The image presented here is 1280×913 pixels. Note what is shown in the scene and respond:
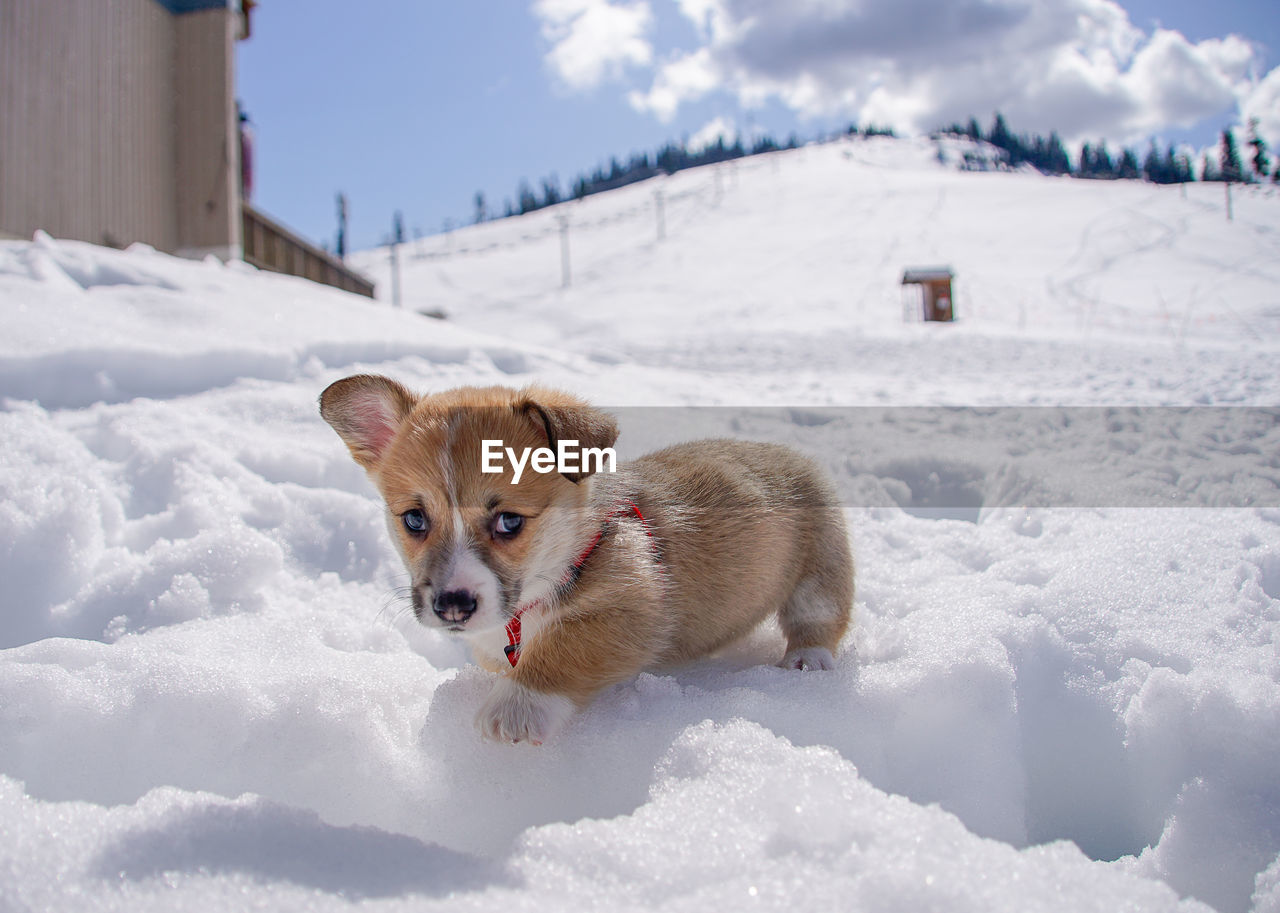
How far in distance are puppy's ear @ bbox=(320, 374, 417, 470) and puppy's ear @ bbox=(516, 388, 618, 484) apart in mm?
390

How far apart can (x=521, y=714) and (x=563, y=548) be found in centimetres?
43

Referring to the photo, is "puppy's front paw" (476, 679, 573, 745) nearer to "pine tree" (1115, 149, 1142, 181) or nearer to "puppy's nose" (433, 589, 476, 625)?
"puppy's nose" (433, 589, 476, 625)

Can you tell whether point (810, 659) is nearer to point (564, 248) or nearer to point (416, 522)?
point (416, 522)

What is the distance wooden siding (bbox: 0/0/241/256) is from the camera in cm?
681

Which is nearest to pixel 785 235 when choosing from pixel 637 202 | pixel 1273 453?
pixel 637 202

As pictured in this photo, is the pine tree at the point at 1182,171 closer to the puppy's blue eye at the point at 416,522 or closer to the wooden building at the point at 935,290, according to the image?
the wooden building at the point at 935,290

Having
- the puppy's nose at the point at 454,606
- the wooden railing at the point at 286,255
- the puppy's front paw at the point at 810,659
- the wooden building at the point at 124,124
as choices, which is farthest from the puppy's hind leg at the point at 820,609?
the wooden railing at the point at 286,255

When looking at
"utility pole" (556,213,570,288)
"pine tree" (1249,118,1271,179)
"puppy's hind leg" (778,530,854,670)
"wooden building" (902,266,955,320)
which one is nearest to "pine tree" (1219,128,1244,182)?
"pine tree" (1249,118,1271,179)

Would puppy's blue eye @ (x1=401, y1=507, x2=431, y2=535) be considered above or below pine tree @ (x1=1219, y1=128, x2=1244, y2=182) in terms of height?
below

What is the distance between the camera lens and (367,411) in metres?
2.21

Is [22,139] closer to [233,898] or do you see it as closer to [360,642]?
[360,642]

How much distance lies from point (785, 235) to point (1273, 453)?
36.7m

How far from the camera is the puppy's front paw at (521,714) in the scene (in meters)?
1.82

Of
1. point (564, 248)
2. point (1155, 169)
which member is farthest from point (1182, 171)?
point (564, 248)
